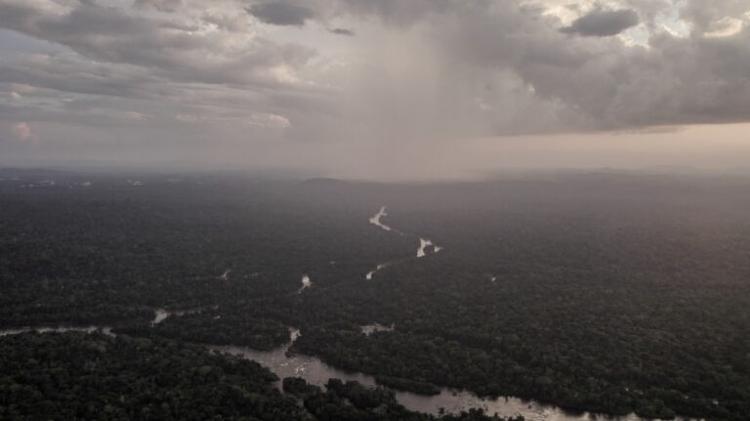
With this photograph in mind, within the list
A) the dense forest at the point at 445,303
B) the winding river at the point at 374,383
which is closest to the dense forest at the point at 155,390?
the dense forest at the point at 445,303

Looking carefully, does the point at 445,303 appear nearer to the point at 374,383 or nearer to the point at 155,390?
the point at 374,383

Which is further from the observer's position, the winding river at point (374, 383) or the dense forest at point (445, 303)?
the dense forest at point (445, 303)

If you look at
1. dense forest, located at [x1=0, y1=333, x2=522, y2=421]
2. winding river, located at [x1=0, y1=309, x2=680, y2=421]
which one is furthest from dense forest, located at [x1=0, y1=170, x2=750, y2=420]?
dense forest, located at [x1=0, y1=333, x2=522, y2=421]

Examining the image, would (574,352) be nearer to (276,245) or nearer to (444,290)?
(444,290)

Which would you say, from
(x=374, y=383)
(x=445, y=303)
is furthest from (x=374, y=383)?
(x=445, y=303)

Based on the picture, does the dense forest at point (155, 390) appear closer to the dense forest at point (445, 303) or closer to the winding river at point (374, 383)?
the dense forest at point (445, 303)

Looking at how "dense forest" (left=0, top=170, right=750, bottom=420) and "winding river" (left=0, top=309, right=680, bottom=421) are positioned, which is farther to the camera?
"dense forest" (left=0, top=170, right=750, bottom=420)

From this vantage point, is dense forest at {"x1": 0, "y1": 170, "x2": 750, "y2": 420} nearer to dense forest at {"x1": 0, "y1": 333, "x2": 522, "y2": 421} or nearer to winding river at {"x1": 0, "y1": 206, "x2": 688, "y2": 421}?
winding river at {"x1": 0, "y1": 206, "x2": 688, "y2": 421}

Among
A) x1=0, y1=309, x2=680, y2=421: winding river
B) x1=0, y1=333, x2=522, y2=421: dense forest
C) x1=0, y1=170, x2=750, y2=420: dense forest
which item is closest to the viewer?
x1=0, y1=333, x2=522, y2=421: dense forest
